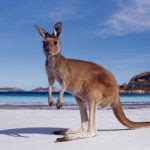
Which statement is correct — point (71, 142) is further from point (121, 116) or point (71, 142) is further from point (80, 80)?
point (121, 116)

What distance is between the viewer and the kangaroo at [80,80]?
15.6ft

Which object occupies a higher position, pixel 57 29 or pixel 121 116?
pixel 57 29

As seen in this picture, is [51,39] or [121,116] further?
[121,116]

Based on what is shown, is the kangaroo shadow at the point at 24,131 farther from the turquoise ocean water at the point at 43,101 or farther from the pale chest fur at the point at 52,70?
the turquoise ocean water at the point at 43,101

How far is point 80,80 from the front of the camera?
4875 millimetres

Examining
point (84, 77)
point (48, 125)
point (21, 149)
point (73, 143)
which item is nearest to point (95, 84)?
point (84, 77)

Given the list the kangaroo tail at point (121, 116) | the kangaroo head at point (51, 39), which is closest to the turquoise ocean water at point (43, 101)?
the kangaroo tail at point (121, 116)

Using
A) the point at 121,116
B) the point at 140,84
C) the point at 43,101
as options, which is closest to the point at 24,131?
the point at 121,116

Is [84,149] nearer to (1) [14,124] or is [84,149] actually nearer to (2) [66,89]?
(2) [66,89]

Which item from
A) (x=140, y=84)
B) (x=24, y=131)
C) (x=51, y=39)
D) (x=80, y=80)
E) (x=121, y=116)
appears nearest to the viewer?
(x=51, y=39)

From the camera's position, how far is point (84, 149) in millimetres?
4215

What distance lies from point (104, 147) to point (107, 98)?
2.59 feet

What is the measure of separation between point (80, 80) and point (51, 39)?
0.61 metres

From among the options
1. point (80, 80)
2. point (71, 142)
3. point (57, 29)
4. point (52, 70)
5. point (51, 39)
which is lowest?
point (71, 142)
